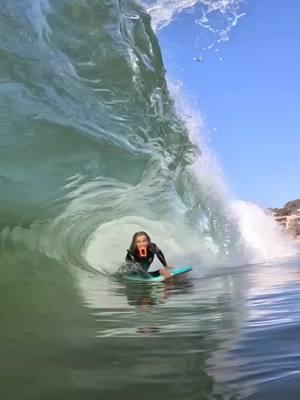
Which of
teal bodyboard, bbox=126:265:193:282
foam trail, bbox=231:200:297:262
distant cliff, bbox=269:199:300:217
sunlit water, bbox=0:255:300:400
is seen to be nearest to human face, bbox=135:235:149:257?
teal bodyboard, bbox=126:265:193:282

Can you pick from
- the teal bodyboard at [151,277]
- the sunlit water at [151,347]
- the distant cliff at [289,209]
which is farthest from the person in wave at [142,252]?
the distant cliff at [289,209]

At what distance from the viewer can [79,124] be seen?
826 centimetres

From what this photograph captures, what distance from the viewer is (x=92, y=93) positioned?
8219 mm

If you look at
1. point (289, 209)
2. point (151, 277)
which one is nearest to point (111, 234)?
point (151, 277)

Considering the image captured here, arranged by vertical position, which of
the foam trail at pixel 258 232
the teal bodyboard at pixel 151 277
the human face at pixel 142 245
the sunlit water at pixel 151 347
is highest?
the foam trail at pixel 258 232

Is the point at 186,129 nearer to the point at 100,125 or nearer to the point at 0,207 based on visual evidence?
the point at 100,125

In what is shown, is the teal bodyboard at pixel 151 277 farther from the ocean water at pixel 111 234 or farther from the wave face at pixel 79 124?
the wave face at pixel 79 124

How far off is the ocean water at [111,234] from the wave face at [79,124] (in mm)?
26

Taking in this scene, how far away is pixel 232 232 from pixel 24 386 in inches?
619

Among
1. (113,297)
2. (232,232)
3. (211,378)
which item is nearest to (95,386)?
(211,378)

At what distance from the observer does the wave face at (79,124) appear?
7.03m

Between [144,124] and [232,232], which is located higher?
[144,124]

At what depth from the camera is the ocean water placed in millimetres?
2355

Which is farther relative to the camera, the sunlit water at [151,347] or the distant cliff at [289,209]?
the distant cliff at [289,209]
